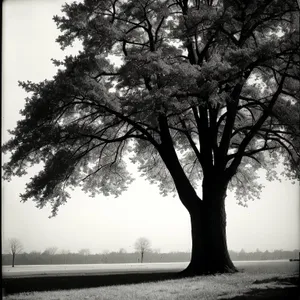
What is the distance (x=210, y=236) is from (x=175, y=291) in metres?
3.95

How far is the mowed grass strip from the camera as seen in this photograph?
838 cm

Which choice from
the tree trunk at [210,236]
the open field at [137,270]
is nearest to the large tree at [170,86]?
the tree trunk at [210,236]

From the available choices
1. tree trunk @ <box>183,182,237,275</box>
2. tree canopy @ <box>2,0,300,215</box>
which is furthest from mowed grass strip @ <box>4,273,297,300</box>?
tree canopy @ <box>2,0,300,215</box>

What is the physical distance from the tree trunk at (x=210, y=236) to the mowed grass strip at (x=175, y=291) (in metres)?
1.86

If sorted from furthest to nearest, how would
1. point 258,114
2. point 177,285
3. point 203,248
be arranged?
point 258,114, point 203,248, point 177,285

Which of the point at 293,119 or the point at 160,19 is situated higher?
the point at 160,19

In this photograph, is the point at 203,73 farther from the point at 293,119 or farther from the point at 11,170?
the point at 11,170

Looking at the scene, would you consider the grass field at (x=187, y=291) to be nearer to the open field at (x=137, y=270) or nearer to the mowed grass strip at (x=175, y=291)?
the mowed grass strip at (x=175, y=291)

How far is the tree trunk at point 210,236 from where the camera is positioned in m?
12.1

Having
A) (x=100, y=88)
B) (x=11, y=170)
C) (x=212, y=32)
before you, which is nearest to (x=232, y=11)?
(x=212, y=32)

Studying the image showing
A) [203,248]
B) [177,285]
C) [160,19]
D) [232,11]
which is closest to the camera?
[177,285]

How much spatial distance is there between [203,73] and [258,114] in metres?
5.66

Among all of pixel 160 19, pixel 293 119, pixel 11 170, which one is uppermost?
pixel 160 19

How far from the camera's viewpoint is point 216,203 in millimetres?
12867
